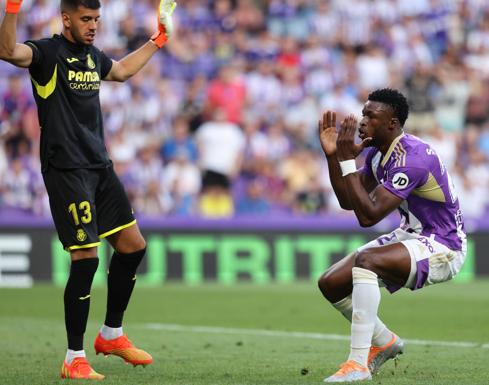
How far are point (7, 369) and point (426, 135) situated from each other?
13.0 meters

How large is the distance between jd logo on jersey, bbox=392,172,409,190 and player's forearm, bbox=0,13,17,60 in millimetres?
2559

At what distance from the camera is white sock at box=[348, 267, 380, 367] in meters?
6.59

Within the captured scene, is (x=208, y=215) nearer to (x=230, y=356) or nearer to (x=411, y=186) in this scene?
(x=230, y=356)

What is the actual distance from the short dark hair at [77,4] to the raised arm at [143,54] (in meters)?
0.64

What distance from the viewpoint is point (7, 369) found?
7.43 metres

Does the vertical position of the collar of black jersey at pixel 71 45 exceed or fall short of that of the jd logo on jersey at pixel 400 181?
it exceeds it

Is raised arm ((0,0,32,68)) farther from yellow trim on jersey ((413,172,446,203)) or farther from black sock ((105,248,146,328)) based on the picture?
yellow trim on jersey ((413,172,446,203))

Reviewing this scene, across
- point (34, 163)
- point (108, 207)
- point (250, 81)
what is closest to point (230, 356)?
point (108, 207)

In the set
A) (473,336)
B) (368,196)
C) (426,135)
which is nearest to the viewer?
(368,196)

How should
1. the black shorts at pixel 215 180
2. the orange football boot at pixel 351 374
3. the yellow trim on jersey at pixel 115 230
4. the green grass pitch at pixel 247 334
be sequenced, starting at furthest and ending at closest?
the black shorts at pixel 215 180, the yellow trim on jersey at pixel 115 230, the green grass pitch at pixel 247 334, the orange football boot at pixel 351 374

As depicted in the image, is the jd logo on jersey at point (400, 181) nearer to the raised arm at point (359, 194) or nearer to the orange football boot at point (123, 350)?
the raised arm at point (359, 194)

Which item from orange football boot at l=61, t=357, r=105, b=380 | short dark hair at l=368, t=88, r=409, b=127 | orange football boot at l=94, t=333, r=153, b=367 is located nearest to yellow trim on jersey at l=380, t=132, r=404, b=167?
short dark hair at l=368, t=88, r=409, b=127

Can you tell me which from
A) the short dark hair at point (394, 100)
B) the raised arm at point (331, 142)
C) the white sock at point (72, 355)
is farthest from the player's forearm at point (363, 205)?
the white sock at point (72, 355)

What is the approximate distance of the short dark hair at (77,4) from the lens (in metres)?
7.07
